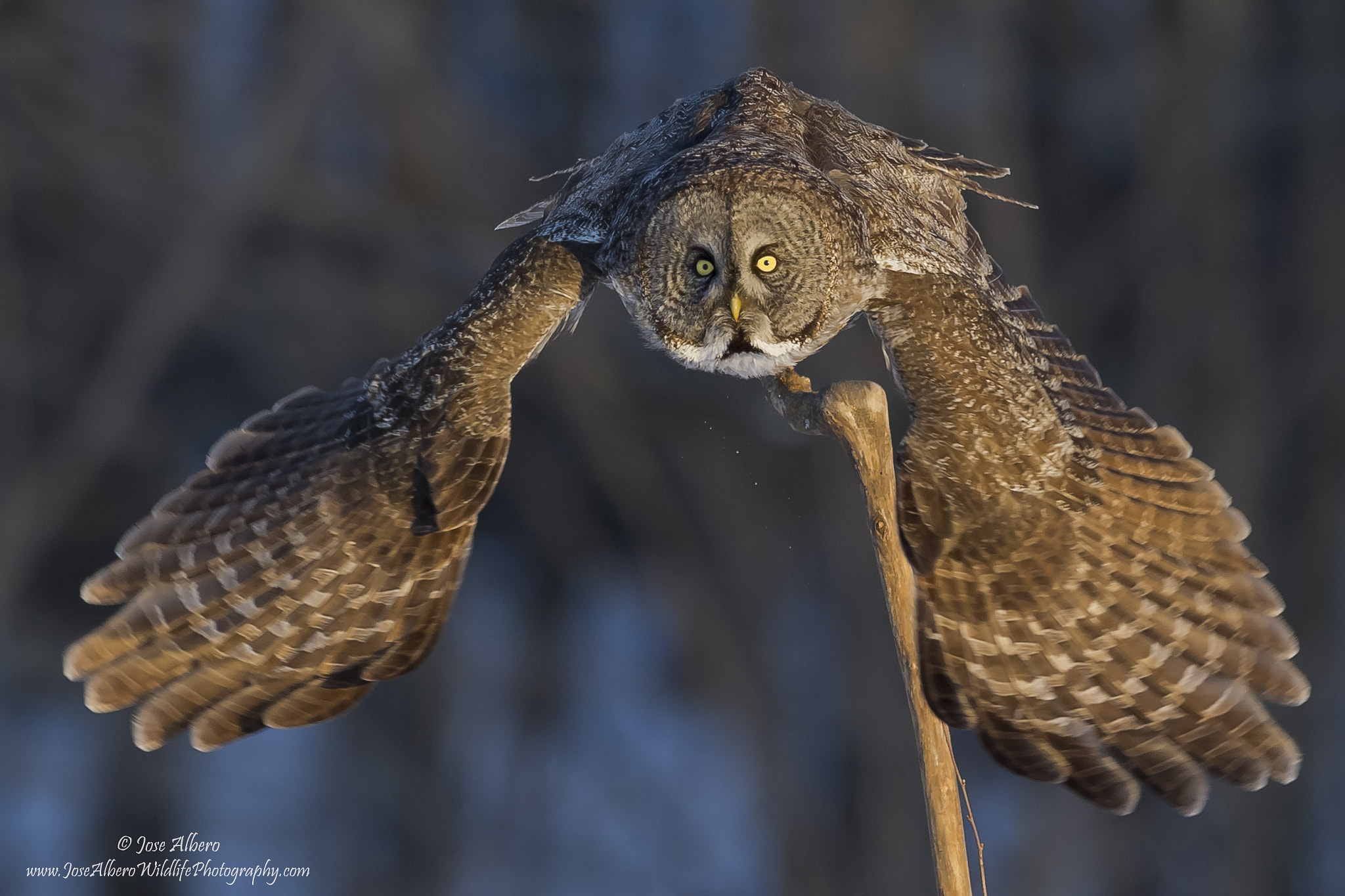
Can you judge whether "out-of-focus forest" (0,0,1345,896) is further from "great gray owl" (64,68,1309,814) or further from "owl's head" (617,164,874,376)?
"owl's head" (617,164,874,376)

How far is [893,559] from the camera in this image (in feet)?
9.88

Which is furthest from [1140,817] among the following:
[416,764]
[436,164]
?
[436,164]

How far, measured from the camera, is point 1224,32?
9125mm

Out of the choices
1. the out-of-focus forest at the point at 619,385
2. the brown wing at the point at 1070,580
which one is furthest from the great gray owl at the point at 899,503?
the out-of-focus forest at the point at 619,385

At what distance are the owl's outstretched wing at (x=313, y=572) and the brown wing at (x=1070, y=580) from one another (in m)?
0.87

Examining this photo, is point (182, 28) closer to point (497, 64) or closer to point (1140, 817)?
point (497, 64)

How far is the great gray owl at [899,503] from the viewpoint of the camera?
3105 millimetres

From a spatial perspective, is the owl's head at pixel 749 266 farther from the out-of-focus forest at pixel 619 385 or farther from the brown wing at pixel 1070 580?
the out-of-focus forest at pixel 619 385

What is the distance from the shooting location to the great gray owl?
3105 mm

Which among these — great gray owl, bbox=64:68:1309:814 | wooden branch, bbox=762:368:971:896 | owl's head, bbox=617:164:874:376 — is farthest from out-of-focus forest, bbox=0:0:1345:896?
wooden branch, bbox=762:368:971:896

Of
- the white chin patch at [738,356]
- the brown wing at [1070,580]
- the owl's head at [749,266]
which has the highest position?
the owl's head at [749,266]

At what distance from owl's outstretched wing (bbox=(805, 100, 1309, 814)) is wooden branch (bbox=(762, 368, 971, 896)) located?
0.07 meters

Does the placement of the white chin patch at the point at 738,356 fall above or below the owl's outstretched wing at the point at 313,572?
above

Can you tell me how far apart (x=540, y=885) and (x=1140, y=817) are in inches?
141
